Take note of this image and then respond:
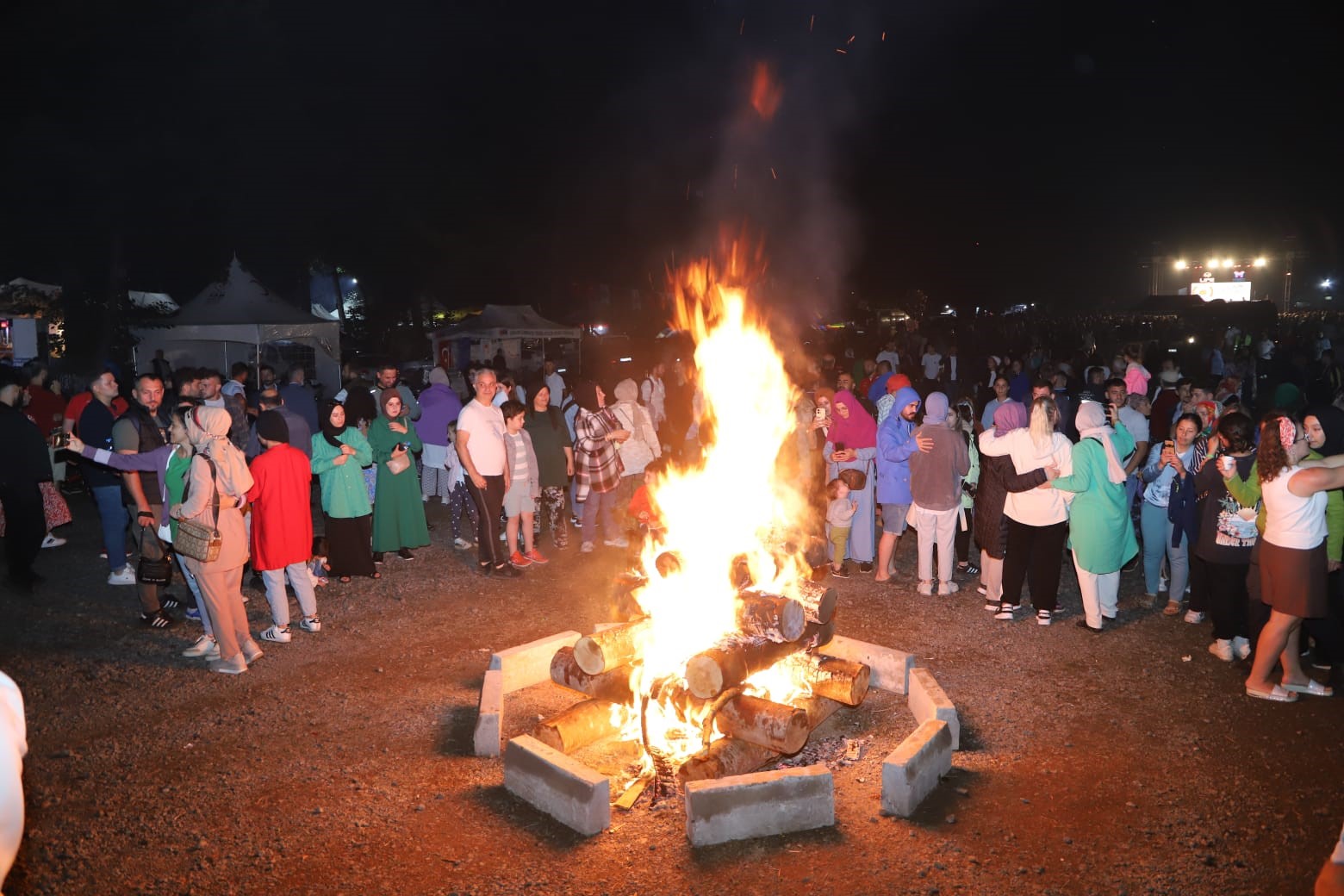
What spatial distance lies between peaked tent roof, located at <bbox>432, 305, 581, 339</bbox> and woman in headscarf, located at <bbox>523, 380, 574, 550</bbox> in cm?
1412

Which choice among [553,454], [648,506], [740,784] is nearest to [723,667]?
[740,784]

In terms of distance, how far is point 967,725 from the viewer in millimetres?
5727

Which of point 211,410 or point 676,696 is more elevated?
point 211,410

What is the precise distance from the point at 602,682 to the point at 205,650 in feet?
11.3

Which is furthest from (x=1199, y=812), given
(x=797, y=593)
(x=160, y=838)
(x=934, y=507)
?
(x=160, y=838)

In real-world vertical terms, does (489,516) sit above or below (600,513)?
above

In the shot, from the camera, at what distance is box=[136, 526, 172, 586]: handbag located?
7.52 metres

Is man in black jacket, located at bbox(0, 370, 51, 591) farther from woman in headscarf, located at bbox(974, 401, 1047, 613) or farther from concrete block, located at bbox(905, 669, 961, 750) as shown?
woman in headscarf, located at bbox(974, 401, 1047, 613)

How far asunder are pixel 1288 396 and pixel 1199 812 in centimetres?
784

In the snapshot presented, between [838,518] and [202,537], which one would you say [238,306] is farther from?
[838,518]

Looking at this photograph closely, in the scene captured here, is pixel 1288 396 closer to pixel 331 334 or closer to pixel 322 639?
pixel 322 639

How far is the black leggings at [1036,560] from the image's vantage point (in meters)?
7.50

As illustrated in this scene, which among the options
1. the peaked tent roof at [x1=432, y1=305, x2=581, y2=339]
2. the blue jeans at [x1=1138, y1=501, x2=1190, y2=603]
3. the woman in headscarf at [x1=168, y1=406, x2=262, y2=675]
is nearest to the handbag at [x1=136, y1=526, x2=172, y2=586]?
the woman in headscarf at [x1=168, y1=406, x2=262, y2=675]

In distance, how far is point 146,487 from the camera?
25.4ft
